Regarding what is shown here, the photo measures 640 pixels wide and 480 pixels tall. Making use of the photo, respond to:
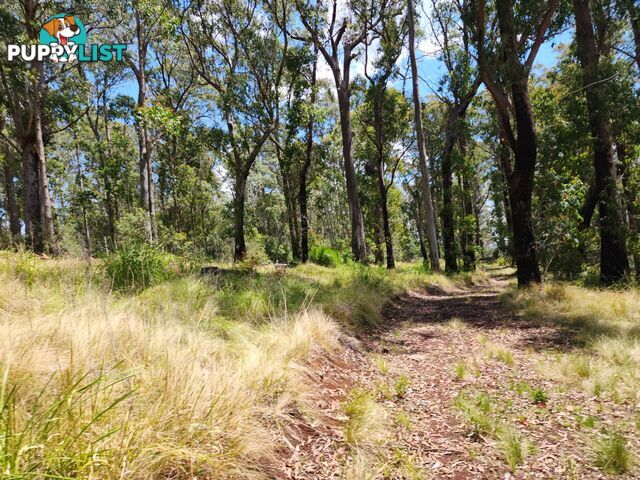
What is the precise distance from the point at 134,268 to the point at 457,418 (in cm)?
476

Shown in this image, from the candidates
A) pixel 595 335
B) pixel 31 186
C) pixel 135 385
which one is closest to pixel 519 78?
pixel 595 335

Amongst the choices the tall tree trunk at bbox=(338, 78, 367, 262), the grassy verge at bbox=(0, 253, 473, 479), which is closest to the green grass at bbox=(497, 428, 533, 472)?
the grassy verge at bbox=(0, 253, 473, 479)

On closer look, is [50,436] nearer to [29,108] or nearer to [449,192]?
[29,108]

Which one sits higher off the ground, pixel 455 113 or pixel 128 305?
pixel 455 113

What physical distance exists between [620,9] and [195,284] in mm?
14670

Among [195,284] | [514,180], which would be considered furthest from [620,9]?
[195,284]

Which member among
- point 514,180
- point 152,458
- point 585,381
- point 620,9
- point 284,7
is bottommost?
point 585,381

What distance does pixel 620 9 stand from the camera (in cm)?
1007

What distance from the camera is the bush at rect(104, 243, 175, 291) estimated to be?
4.77 metres

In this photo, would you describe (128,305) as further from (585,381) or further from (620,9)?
(620,9)

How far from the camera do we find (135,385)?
193cm

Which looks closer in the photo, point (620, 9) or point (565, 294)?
point (565, 294)

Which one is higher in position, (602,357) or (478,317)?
(602,357)

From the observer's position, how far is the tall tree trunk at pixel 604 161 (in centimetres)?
906
